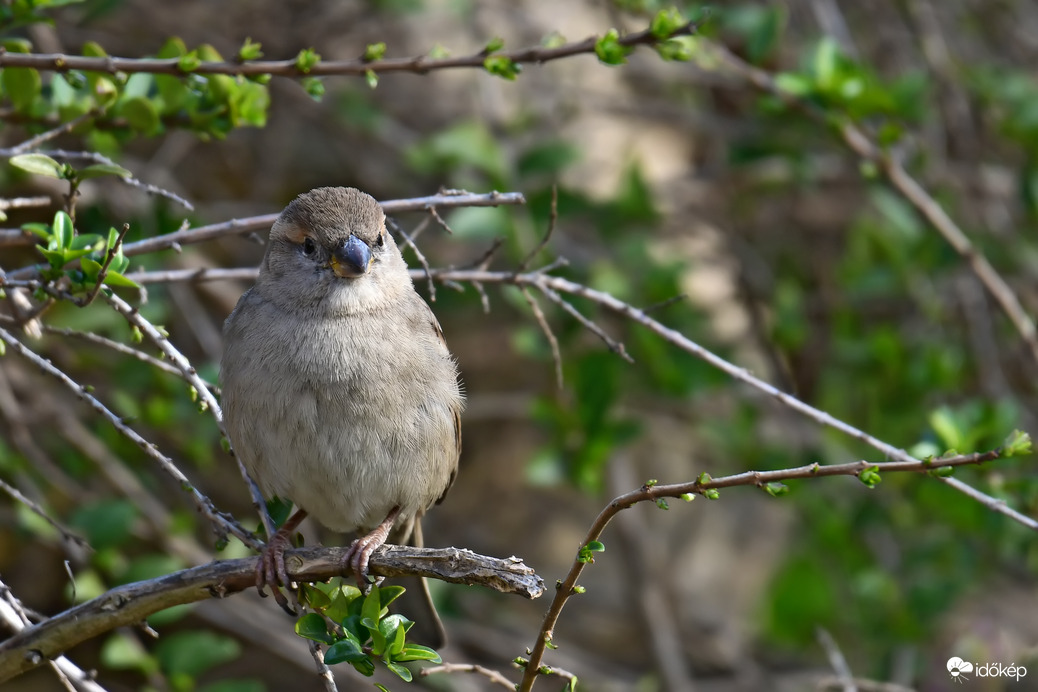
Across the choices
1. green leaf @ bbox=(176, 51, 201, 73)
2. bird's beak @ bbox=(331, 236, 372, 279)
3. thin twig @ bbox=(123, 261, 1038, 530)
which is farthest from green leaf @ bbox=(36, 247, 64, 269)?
bird's beak @ bbox=(331, 236, 372, 279)

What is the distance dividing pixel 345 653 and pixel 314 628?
7.4 inches

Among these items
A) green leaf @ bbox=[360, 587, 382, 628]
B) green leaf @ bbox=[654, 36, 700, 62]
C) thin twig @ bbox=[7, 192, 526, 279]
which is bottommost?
Answer: green leaf @ bbox=[360, 587, 382, 628]

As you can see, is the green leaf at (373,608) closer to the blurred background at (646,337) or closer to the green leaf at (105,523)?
the blurred background at (646,337)

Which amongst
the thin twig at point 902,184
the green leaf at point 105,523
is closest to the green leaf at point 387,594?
the green leaf at point 105,523

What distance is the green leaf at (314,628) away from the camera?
260 cm

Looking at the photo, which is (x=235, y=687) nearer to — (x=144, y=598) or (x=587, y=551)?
(x=144, y=598)

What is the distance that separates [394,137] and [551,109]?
1010 mm

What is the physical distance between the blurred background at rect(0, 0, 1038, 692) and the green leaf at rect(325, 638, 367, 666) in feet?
Answer: 5.09

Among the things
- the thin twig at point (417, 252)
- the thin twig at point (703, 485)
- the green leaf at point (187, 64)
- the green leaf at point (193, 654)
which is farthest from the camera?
the green leaf at point (193, 654)

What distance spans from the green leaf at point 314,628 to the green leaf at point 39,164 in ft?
4.35

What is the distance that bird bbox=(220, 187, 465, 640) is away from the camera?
128 inches

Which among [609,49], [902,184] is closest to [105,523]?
[609,49]

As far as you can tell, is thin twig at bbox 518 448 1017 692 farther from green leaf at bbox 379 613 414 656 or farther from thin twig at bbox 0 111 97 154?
thin twig at bbox 0 111 97 154

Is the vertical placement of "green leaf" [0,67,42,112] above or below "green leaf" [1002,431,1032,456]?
above
